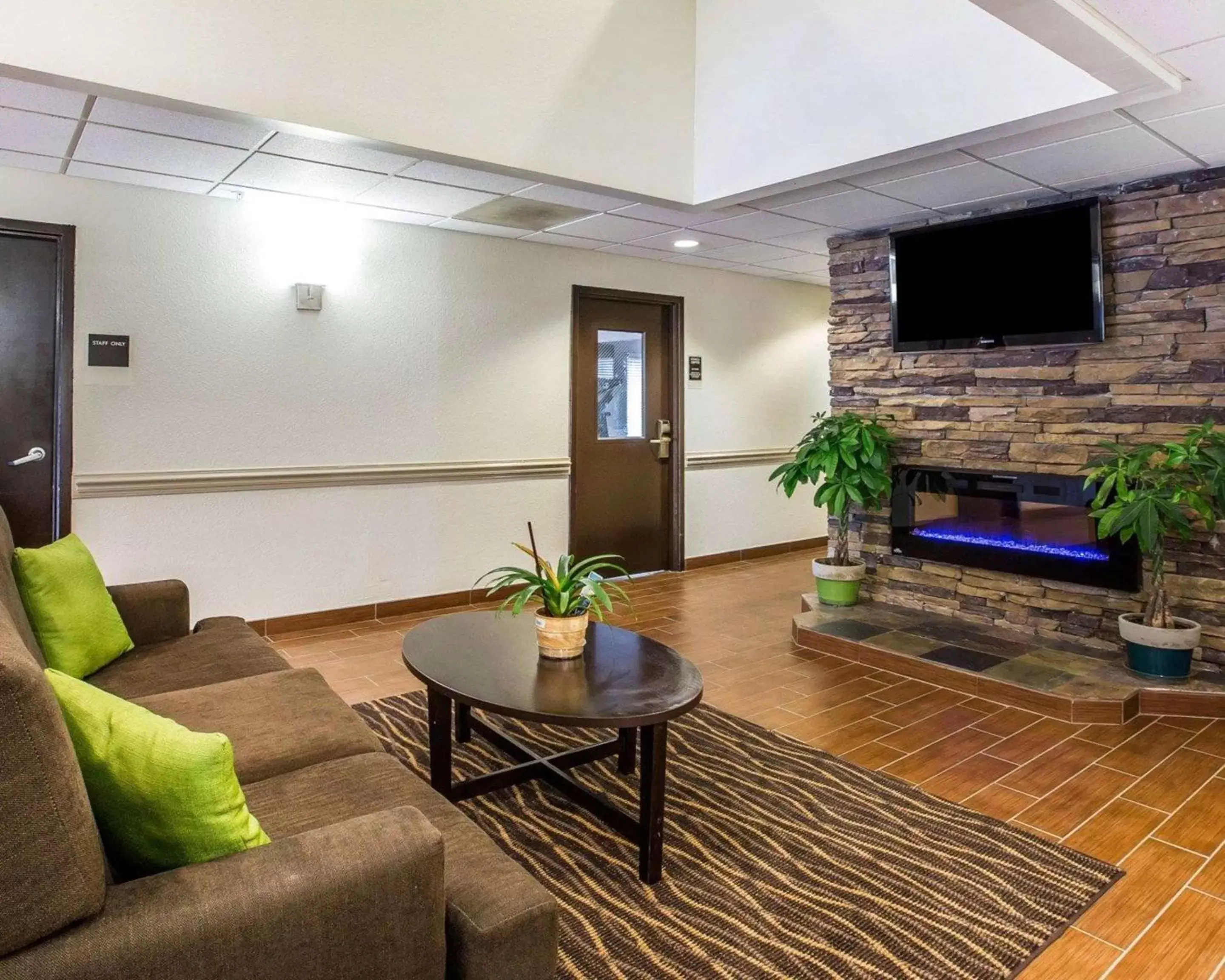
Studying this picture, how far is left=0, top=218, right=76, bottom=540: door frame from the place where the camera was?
400 cm

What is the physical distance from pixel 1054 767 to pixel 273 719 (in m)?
2.65

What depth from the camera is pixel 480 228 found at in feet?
16.9

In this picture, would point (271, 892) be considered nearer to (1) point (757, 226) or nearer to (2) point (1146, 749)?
(2) point (1146, 749)

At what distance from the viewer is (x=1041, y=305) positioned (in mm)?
4309

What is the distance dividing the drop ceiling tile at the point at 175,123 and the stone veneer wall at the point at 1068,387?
3516 mm

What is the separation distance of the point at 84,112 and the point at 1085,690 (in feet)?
15.1

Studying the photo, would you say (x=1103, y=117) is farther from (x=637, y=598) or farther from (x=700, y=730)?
(x=637, y=598)

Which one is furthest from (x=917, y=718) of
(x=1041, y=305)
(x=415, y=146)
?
(x=415, y=146)

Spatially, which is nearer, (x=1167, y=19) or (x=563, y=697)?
(x=563, y=697)

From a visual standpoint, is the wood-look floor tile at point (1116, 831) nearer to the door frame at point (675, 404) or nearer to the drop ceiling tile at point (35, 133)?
the door frame at point (675, 404)

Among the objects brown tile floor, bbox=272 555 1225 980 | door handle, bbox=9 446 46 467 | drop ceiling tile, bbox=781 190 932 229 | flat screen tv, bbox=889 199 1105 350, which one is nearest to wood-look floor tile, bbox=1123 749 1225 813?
brown tile floor, bbox=272 555 1225 980

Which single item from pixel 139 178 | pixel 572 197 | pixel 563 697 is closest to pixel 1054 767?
pixel 563 697

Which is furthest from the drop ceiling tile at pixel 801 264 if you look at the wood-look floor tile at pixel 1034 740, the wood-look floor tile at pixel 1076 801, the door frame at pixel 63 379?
the door frame at pixel 63 379

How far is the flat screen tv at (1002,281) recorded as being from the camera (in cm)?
415
